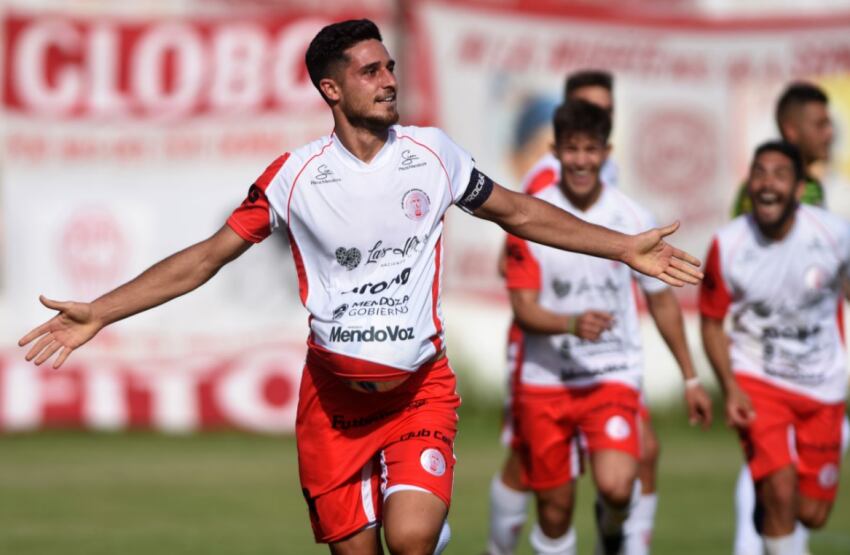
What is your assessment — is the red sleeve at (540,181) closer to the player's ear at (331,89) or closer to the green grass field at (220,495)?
the player's ear at (331,89)

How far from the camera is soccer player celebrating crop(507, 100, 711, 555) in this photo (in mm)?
8398

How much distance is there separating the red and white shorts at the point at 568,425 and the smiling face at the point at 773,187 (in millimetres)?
1164

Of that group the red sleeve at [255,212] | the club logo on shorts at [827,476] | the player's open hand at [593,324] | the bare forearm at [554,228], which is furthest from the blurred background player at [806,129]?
the red sleeve at [255,212]

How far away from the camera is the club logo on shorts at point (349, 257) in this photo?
21.1 feet

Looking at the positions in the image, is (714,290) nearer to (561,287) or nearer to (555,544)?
(561,287)

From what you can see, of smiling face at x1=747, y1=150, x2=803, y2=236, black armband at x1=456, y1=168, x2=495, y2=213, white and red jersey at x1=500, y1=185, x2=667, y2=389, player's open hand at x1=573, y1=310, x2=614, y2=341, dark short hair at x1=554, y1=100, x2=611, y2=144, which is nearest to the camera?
black armband at x1=456, y1=168, x2=495, y2=213

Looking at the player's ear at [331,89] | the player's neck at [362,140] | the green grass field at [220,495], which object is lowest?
the green grass field at [220,495]

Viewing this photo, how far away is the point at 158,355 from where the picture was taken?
17312mm

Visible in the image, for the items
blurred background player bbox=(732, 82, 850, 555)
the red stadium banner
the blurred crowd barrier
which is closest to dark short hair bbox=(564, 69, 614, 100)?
blurred background player bbox=(732, 82, 850, 555)

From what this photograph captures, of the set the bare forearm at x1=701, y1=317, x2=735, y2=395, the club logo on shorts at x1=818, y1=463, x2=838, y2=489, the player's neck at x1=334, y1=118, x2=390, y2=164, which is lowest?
the club logo on shorts at x1=818, y1=463, x2=838, y2=489

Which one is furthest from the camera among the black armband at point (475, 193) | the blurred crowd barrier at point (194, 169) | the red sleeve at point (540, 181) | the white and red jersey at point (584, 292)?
the blurred crowd barrier at point (194, 169)

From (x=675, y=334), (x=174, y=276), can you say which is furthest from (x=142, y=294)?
(x=675, y=334)

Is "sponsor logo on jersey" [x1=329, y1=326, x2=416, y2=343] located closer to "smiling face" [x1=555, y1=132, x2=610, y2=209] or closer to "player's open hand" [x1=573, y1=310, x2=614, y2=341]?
"player's open hand" [x1=573, y1=310, x2=614, y2=341]

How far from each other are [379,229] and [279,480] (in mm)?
7937
